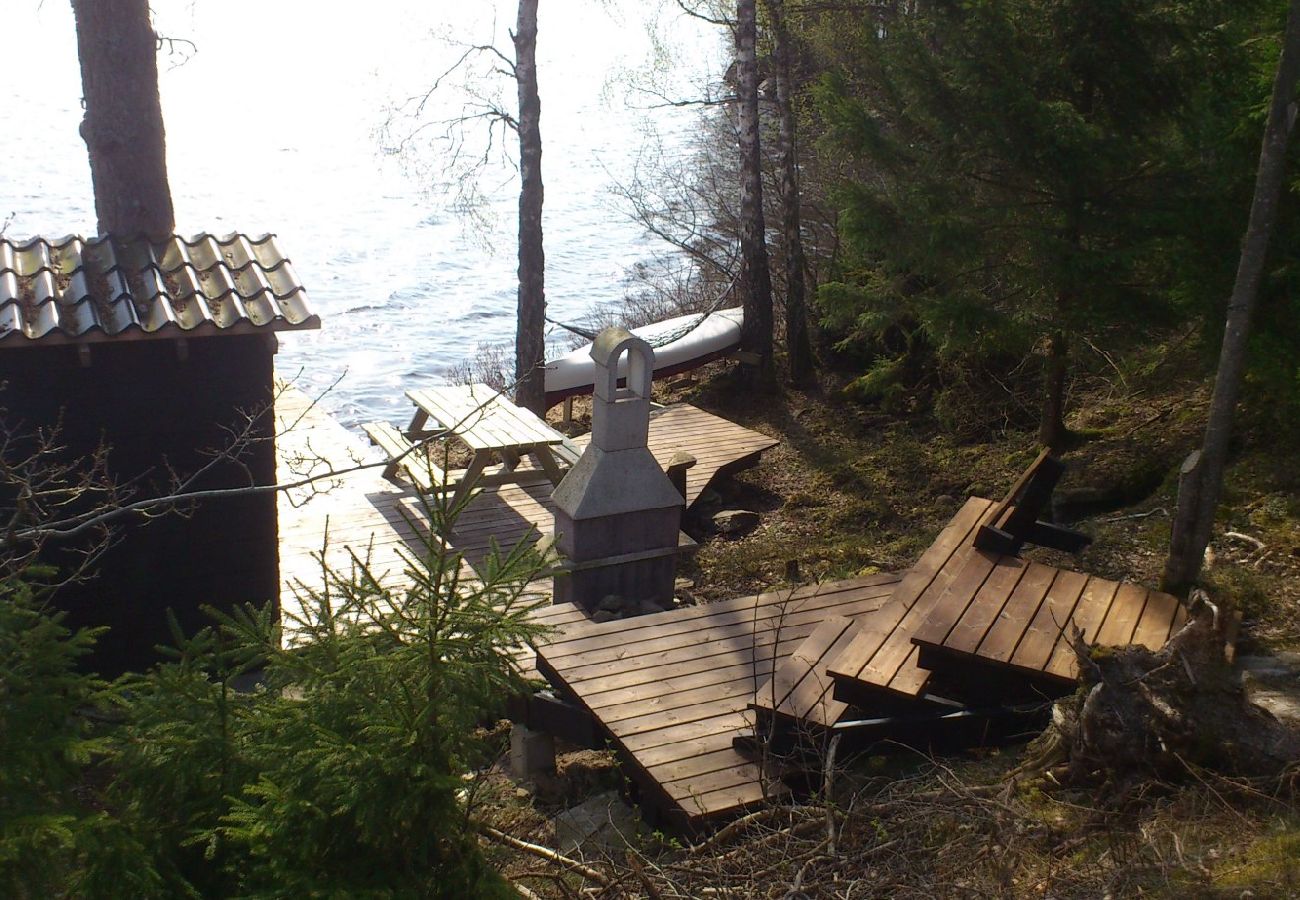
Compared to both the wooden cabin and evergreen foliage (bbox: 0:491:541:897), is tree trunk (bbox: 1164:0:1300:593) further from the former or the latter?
the wooden cabin

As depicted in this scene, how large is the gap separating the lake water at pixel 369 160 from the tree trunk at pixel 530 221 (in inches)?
62.8

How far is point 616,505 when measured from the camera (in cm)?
707

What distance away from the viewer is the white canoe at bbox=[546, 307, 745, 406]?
43.8ft

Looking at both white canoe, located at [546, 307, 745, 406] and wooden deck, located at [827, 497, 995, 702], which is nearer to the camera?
wooden deck, located at [827, 497, 995, 702]

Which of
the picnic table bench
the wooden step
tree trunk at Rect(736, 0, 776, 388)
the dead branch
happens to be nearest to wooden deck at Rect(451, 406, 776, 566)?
the picnic table bench

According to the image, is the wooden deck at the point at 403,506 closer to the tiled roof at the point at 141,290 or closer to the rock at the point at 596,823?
the tiled roof at the point at 141,290

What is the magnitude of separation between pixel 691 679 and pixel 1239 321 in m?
2.85

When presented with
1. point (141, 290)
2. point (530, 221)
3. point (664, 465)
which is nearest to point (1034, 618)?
point (141, 290)

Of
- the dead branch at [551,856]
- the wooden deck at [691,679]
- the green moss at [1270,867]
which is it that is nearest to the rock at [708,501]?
the wooden deck at [691,679]

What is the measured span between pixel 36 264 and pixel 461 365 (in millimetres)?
14459

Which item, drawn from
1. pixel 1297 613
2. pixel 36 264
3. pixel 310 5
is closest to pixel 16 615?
pixel 36 264

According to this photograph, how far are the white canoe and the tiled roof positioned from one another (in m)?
6.64

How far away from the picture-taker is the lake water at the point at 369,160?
2044 centimetres

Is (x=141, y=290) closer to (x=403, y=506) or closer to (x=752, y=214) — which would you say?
(x=403, y=506)
